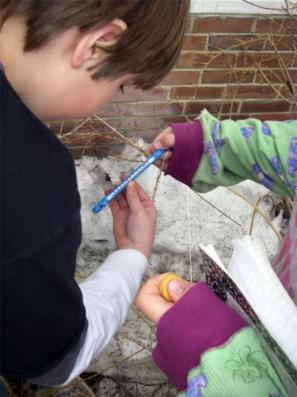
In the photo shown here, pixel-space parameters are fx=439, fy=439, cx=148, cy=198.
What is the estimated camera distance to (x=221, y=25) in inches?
65.5

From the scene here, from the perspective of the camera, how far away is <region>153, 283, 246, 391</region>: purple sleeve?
0.68 metres

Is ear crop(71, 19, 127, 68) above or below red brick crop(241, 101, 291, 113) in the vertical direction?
above

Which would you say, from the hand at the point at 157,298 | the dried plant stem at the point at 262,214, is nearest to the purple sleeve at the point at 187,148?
the hand at the point at 157,298

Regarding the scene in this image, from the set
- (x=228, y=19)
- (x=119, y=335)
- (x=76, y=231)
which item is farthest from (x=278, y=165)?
(x=228, y=19)

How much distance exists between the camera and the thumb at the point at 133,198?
1032mm

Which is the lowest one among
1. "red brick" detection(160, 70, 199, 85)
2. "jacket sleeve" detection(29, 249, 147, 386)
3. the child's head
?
"jacket sleeve" detection(29, 249, 147, 386)

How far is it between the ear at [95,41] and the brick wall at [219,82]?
1091 millimetres

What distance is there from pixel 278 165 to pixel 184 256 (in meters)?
0.83

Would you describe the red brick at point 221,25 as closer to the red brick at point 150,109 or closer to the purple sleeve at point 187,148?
the red brick at point 150,109

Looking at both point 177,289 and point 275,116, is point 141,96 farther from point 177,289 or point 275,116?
point 177,289

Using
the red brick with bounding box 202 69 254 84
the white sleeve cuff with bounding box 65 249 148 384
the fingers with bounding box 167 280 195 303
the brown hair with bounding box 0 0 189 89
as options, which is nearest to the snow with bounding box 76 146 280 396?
the red brick with bounding box 202 69 254 84

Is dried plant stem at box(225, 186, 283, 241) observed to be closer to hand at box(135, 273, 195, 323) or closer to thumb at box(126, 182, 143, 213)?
thumb at box(126, 182, 143, 213)

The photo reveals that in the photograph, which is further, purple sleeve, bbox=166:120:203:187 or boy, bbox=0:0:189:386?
purple sleeve, bbox=166:120:203:187

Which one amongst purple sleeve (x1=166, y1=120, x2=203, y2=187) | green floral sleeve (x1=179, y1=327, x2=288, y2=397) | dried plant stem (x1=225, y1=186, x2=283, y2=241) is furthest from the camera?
dried plant stem (x1=225, y1=186, x2=283, y2=241)
